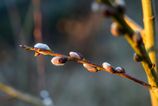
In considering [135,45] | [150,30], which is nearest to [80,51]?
[150,30]

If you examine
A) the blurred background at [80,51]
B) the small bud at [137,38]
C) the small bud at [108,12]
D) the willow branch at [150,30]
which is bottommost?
the small bud at [108,12]

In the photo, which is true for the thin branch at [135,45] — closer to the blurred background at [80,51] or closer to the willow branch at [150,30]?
the willow branch at [150,30]

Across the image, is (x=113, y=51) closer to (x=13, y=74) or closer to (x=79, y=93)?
(x=79, y=93)

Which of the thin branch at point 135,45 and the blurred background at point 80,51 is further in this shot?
the blurred background at point 80,51

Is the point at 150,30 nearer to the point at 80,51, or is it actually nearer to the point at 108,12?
the point at 108,12

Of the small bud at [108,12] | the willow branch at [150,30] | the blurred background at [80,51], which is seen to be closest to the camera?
the small bud at [108,12]

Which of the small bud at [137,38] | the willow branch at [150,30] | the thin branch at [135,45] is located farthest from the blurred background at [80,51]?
the small bud at [137,38]

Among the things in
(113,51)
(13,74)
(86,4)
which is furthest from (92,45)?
(13,74)

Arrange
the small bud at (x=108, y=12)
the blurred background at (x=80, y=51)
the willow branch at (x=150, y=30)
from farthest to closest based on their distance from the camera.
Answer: the blurred background at (x=80, y=51) → the willow branch at (x=150, y=30) → the small bud at (x=108, y=12)
